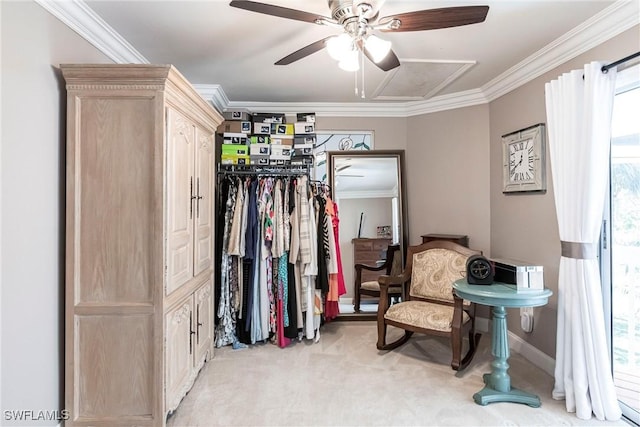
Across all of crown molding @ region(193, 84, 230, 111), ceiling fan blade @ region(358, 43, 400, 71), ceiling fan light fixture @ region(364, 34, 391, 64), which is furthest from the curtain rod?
crown molding @ region(193, 84, 230, 111)

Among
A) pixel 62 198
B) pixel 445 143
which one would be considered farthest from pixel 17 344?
pixel 445 143

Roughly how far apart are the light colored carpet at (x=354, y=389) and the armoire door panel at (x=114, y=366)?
1.05 feet

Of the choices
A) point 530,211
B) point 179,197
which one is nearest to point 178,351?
point 179,197

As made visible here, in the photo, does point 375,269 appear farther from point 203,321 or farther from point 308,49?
point 308,49

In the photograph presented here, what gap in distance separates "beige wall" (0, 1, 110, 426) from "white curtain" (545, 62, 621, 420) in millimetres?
3006

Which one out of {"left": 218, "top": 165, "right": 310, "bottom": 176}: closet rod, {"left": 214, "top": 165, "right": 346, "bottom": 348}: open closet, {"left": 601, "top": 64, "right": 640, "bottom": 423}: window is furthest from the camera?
{"left": 218, "top": 165, "right": 310, "bottom": 176}: closet rod

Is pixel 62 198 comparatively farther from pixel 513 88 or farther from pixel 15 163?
pixel 513 88

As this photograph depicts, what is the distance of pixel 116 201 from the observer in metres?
1.95

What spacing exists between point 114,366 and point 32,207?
94 centimetres

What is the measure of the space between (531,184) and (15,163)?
3367 mm

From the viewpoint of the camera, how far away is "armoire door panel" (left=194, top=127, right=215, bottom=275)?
2.59 metres

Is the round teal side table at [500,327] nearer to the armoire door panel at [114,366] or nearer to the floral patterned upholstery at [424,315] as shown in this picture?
the floral patterned upholstery at [424,315]

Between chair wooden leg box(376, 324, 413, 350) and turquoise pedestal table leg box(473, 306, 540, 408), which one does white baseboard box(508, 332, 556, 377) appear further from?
chair wooden leg box(376, 324, 413, 350)

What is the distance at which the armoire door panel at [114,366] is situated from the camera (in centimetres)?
192
